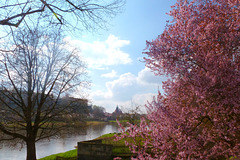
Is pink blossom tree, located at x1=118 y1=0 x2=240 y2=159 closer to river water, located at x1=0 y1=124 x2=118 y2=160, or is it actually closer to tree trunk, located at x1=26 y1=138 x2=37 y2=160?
tree trunk, located at x1=26 y1=138 x2=37 y2=160

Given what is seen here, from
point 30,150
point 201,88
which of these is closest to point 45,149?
point 30,150

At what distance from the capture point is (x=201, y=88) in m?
4.72

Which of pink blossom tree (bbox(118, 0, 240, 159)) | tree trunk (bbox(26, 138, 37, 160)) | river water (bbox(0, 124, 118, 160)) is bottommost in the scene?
river water (bbox(0, 124, 118, 160))

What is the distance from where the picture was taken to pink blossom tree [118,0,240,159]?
477 centimetres

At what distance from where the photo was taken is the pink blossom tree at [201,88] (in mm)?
4770

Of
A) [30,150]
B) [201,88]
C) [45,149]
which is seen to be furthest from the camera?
[45,149]

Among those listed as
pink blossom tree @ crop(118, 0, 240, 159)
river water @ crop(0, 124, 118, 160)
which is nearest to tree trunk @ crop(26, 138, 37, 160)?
river water @ crop(0, 124, 118, 160)

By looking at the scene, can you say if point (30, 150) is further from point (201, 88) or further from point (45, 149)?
point (45, 149)

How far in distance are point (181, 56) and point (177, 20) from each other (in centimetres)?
144

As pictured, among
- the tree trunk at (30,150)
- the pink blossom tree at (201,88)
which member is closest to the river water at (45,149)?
the tree trunk at (30,150)

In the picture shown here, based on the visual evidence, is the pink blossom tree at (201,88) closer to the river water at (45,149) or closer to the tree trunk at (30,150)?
the tree trunk at (30,150)

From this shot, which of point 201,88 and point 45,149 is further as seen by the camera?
point 45,149

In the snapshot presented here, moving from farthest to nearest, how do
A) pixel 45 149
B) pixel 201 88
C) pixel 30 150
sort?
pixel 45 149, pixel 30 150, pixel 201 88

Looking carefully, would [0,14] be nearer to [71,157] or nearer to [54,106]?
[54,106]
